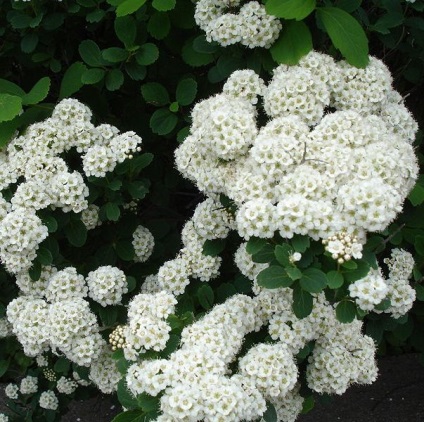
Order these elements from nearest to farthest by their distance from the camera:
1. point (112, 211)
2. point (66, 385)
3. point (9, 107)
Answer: point (9, 107) < point (112, 211) < point (66, 385)

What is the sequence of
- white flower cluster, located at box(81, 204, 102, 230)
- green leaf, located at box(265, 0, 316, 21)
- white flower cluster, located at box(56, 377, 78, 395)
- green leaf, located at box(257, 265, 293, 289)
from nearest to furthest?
1. green leaf, located at box(257, 265, 293, 289)
2. green leaf, located at box(265, 0, 316, 21)
3. white flower cluster, located at box(81, 204, 102, 230)
4. white flower cluster, located at box(56, 377, 78, 395)

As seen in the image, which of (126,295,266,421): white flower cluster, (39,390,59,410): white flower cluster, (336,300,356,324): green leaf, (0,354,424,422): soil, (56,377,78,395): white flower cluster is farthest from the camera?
(0,354,424,422): soil

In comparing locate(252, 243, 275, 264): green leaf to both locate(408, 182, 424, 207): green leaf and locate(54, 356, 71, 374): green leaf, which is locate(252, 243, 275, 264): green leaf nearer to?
locate(408, 182, 424, 207): green leaf

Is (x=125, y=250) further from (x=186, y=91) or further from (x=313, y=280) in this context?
(x=313, y=280)

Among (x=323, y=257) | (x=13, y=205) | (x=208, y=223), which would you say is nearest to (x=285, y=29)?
(x=208, y=223)

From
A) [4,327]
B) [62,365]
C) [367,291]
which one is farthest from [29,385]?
[367,291]

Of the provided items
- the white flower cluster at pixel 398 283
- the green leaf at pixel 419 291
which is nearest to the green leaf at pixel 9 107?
the white flower cluster at pixel 398 283

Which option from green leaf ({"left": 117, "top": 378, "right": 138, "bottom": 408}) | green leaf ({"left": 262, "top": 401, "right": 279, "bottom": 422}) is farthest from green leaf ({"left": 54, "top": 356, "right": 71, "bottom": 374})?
green leaf ({"left": 262, "top": 401, "right": 279, "bottom": 422})
